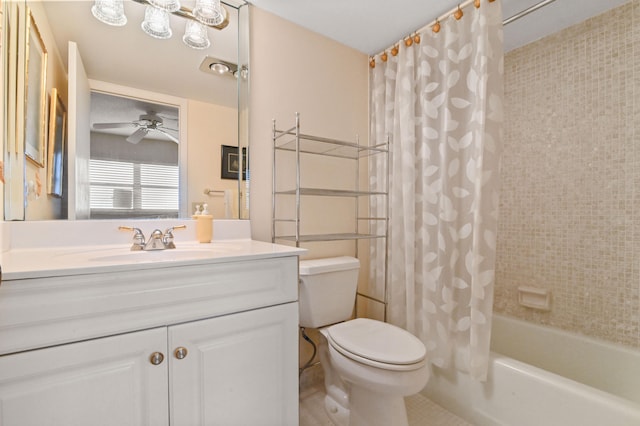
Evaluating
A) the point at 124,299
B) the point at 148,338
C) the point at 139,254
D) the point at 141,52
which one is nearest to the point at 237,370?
the point at 148,338

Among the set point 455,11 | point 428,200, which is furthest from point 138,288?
point 455,11

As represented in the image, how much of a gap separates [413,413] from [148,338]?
1.35m

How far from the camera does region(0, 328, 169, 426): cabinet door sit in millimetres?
665

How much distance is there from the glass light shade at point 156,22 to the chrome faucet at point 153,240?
0.90 metres

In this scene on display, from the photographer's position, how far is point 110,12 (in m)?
1.22

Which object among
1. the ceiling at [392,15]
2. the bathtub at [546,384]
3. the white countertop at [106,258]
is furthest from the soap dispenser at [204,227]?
the bathtub at [546,384]

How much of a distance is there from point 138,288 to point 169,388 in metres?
0.31

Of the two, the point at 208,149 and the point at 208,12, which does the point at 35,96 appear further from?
the point at 208,12

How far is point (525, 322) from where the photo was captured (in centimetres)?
181

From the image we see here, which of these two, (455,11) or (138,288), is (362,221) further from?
(138,288)

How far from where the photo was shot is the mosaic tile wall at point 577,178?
4.91 feet

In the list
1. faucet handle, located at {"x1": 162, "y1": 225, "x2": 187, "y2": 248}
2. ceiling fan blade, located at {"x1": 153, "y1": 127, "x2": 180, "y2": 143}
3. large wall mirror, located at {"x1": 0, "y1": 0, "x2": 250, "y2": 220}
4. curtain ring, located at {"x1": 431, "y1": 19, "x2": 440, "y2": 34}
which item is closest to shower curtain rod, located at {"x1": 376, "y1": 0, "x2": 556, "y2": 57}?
curtain ring, located at {"x1": 431, "y1": 19, "x2": 440, "y2": 34}

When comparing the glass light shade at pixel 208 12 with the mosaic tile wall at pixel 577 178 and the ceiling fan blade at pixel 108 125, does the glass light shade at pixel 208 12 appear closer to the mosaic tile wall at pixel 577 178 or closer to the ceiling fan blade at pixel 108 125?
the ceiling fan blade at pixel 108 125

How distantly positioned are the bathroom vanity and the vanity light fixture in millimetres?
995
